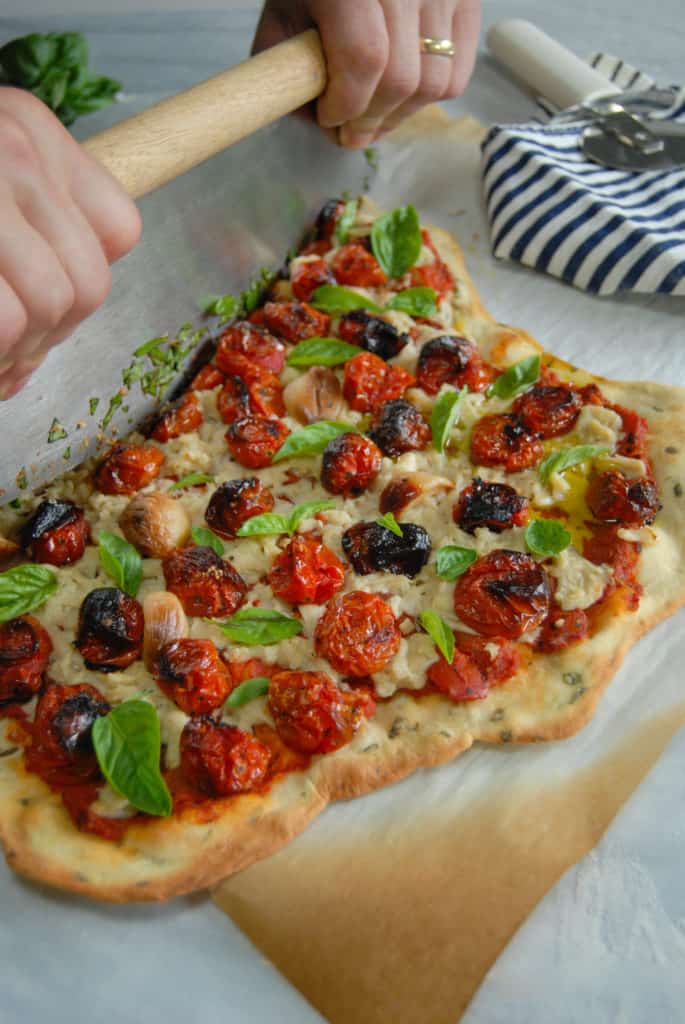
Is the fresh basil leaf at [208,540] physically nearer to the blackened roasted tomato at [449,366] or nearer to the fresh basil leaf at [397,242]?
the blackened roasted tomato at [449,366]

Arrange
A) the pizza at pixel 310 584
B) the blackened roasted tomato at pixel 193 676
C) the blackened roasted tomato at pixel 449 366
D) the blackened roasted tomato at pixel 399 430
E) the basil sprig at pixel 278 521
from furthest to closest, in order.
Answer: the blackened roasted tomato at pixel 449 366 < the blackened roasted tomato at pixel 399 430 < the basil sprig at pixel 278 521 < the blackened roasted tomato at pixel 193 676 < the pizza at pixel 310 584

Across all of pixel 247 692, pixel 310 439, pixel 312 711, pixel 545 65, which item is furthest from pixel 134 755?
pixel 545 65

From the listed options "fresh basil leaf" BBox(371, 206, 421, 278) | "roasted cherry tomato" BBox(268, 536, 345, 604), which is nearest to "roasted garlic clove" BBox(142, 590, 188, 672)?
"roasted cherry tomato" BBox(268, 536, 345, 604)

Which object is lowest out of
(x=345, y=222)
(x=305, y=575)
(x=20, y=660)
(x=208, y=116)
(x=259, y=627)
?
(x=20, y=660)

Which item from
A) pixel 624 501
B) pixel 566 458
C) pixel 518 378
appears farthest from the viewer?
pixel 518 378

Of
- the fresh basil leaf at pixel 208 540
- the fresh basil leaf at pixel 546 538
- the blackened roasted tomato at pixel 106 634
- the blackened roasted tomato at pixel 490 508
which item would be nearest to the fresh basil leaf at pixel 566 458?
the blackened roasted tomato at pixel 490 508

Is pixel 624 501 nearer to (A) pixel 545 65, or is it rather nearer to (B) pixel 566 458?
(B) pixel 566 458

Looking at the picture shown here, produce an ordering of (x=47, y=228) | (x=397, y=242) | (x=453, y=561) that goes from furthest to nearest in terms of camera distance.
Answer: (x=397, y=242) < (x=453, y=561) < (x=47, y=228)
